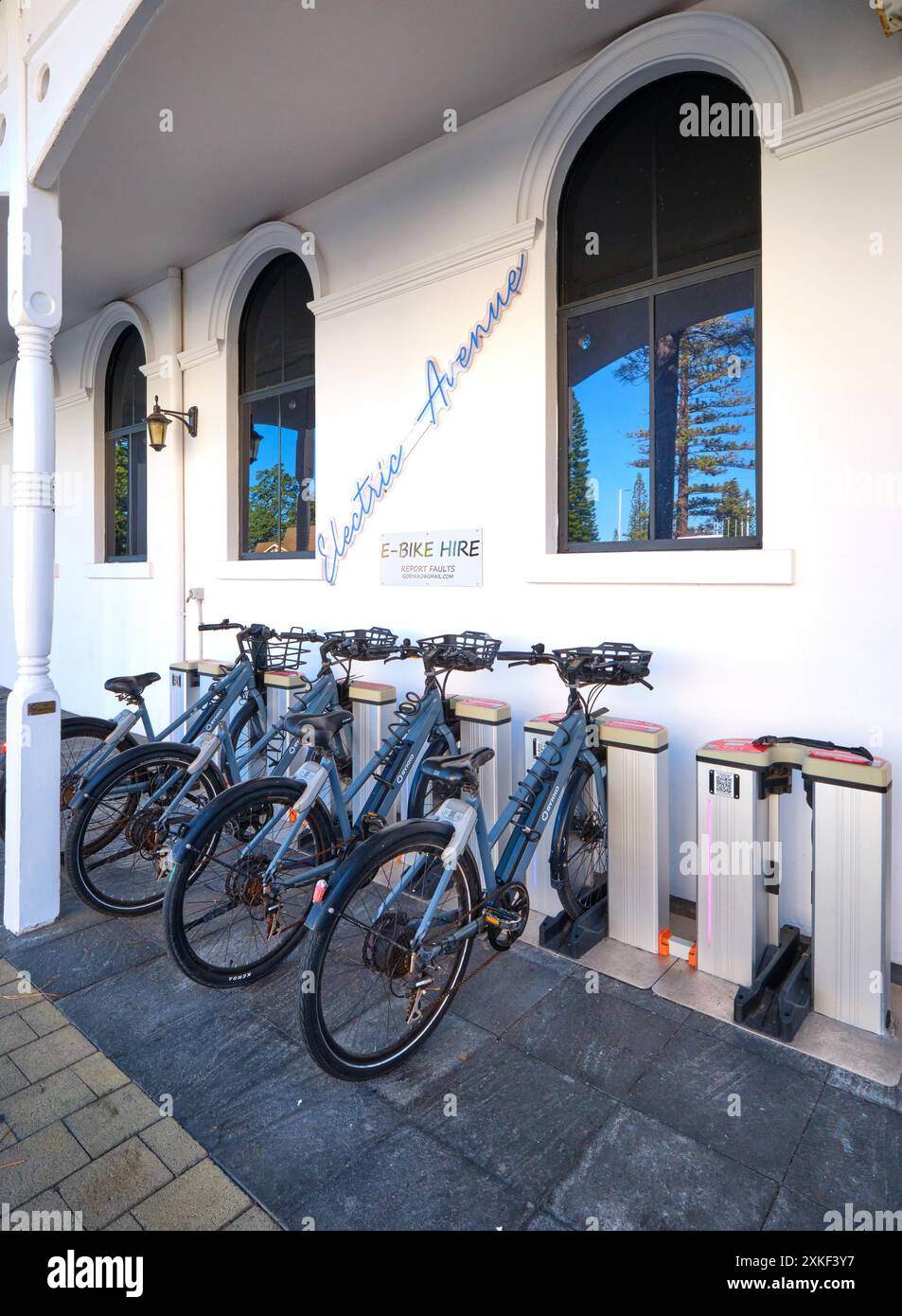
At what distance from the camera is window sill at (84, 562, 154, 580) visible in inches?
254

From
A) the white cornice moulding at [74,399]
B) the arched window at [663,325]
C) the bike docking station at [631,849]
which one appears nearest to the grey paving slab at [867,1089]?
the bike docking station at [631,849]

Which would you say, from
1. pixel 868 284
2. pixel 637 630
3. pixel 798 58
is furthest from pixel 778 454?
pixel 798 58

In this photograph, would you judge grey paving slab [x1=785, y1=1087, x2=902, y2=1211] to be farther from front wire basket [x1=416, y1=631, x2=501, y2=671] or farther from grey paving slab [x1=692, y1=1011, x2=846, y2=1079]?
front wire basket [x1=416, y1=631, x2=501, y2=671]

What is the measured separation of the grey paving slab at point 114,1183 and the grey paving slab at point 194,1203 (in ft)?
0.12

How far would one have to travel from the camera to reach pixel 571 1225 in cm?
174

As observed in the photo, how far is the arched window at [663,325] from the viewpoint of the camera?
10.7ft

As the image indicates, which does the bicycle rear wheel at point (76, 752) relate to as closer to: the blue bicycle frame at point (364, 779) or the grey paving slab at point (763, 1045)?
the blue bicycle frame at point (364, 779)

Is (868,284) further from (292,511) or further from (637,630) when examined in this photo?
(292,511)

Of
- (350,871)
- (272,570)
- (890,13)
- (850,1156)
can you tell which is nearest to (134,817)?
(350,871)

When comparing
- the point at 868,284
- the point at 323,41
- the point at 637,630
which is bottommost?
the point at 637,630

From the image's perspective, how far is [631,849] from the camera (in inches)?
119

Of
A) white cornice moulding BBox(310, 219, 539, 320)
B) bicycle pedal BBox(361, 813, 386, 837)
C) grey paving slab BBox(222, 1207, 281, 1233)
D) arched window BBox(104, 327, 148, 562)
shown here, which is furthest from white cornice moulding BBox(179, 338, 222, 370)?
grey paving slab BBox(222, 1207, 281, 1233)
